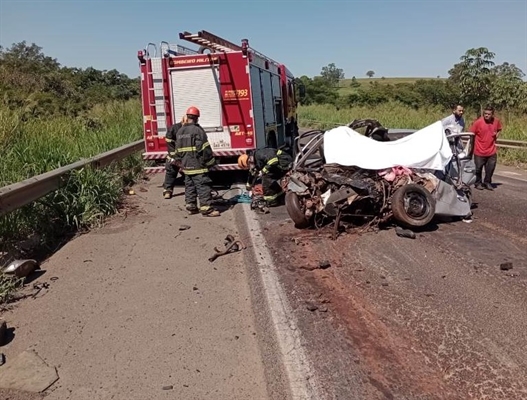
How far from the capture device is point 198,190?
27.8 ft

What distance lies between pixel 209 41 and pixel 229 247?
706 centimetres

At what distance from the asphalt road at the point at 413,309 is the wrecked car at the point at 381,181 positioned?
315mm

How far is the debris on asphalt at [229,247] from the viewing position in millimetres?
5977

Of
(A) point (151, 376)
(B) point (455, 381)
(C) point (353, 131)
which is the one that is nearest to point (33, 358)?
(A) point (151, 376)

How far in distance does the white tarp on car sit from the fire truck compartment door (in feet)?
13.1

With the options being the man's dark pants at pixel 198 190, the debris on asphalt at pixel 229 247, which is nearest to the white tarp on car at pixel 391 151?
the debris on asphalt at pixel 229 247

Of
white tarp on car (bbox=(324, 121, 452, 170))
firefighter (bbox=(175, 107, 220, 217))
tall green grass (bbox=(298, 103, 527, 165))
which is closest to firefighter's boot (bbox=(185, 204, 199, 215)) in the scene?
firefighter (bbox=(175, 107, 220, 217))

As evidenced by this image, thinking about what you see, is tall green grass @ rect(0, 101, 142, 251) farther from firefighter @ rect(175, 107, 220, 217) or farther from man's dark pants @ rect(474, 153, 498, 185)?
man's dark pants @ rect(474, 153, 498, 185)

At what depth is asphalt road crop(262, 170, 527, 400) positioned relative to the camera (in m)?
3.19

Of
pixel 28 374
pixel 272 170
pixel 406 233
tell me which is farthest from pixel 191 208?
pixel 28 374

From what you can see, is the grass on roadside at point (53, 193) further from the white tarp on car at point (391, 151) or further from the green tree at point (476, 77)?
the green tree at point (476, 77)

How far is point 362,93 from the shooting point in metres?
53.8

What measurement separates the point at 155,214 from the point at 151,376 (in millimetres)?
5132

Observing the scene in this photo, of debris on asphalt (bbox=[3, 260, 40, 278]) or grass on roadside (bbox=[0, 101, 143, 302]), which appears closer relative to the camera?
debris on asphalt (bbox=[3, 260, 40, 278])
